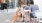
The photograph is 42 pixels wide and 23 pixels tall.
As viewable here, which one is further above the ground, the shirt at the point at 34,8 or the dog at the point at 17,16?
the shirt at the point at 34,8

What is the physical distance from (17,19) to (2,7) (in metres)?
0.15

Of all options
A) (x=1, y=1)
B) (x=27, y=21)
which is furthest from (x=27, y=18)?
(x=1, y=1)

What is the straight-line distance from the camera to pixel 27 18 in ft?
2.51

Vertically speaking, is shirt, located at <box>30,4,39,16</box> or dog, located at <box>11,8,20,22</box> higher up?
shirt, located at <box>30,4,39,16</box>

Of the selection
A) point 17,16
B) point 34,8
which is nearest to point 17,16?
point 17,16

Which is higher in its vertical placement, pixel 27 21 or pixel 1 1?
pixel 1 1

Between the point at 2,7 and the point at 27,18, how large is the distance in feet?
0.68

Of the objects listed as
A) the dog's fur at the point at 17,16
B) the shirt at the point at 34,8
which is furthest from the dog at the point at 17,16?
the shirt at the point at 34,8

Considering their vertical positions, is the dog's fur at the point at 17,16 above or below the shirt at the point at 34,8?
below

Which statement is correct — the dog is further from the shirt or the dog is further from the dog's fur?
the shirt

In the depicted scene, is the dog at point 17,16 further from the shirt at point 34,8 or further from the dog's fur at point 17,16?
the shirt at point 34,8

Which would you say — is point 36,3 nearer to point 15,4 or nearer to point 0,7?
point 15,4

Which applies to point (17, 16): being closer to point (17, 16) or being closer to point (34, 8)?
point (17, 16)

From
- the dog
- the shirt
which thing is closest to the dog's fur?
the dog
